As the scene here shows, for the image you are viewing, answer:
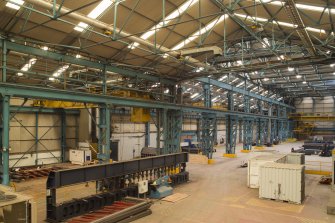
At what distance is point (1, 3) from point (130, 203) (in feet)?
33.4

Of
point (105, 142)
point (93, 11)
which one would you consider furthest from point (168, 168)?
point (93, 11)

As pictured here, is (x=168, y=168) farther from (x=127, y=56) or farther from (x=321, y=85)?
(x=321, y=85)

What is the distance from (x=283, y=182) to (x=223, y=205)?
358cm

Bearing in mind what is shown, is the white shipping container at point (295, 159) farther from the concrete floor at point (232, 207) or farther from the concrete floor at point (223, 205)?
the concrete floor at point (232, 207)

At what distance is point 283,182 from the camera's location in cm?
1374

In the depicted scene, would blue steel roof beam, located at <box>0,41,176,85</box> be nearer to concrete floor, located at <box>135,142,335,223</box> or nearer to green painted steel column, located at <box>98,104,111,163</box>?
green painted steel column, located at <box>98,104,111,163</box>

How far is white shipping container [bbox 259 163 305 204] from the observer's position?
13.4m

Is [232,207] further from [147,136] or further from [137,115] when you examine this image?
[147,136]

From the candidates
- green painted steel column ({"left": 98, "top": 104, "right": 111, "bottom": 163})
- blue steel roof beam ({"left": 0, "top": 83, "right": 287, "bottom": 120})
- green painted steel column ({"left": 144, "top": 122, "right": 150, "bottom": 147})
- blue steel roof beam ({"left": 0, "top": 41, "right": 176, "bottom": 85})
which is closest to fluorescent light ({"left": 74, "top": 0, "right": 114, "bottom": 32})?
blue steel roof beam ({"left": 0, "top": 41, "right": 176, "bottom": 85})

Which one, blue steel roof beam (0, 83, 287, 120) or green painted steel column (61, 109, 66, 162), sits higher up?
blue steel roof beam (0, 83, 287, 120)

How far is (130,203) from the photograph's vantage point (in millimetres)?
Answer: 11883

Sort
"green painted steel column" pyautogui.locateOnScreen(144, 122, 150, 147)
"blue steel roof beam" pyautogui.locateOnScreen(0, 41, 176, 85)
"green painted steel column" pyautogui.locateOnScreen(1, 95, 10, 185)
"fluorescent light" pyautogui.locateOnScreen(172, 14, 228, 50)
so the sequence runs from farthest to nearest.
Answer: "green painted steel column" pyautogui.locateOnScreen(144, 122, 150, 147) < "fluorescent light" pyautogui.locateOnScreen(172, 14, 228, 50) < "blue steel roof beam" pyautogui.locateOnScreen(0, 41, 176, 85) < "green painted steel column" pyautogui.locateOnScreen(1, 95, 10, 185)

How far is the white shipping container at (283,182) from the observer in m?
13.4

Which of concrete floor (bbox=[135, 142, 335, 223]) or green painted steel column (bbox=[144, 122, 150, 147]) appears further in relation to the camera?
green painted steel column (bbox=[144, 122, 150, 147])
